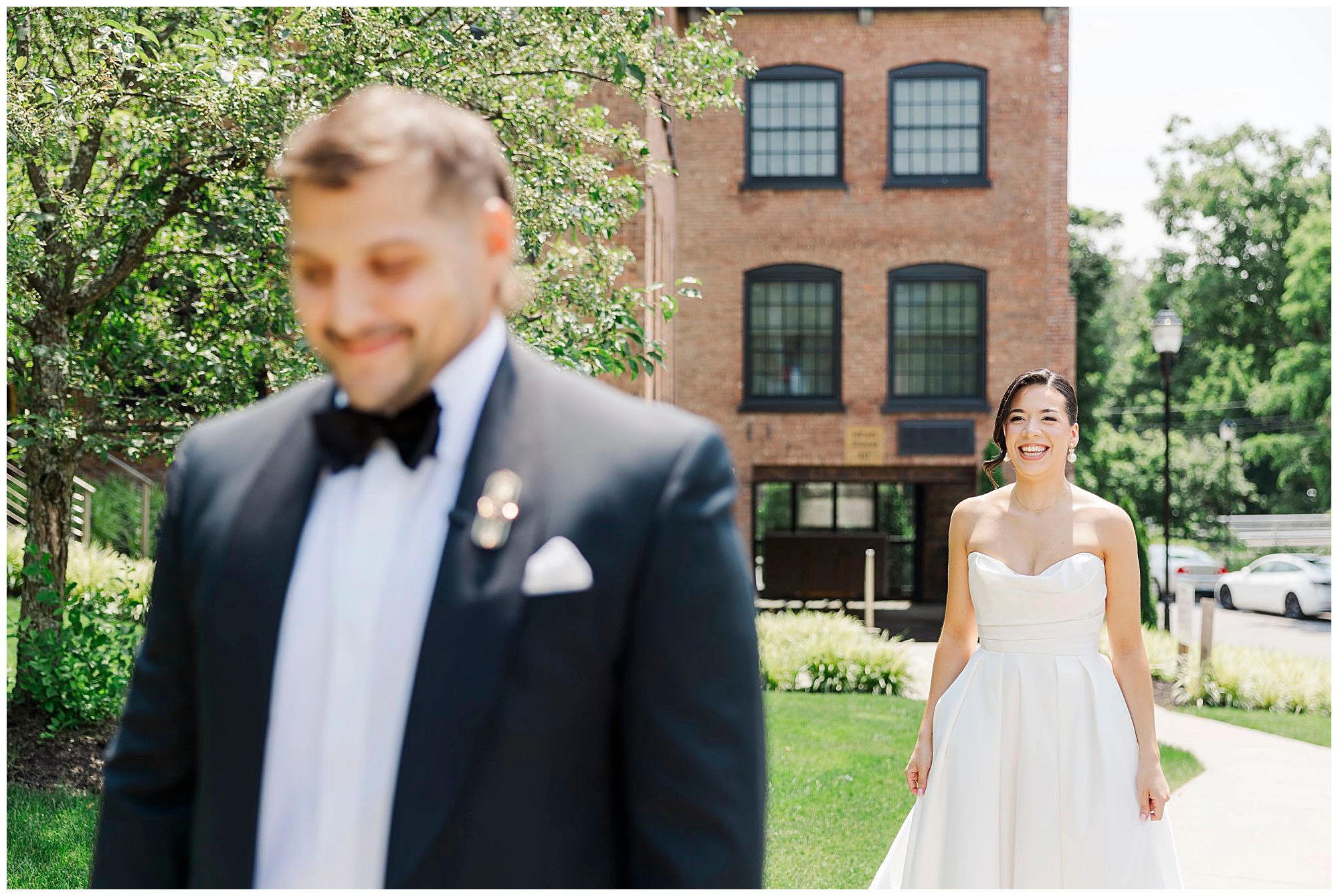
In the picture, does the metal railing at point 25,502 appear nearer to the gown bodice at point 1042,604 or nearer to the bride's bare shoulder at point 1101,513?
the gown bodice at point 1042,604

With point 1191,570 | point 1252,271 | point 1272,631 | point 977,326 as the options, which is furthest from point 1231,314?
point 977,326

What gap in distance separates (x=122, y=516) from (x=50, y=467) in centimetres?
1093

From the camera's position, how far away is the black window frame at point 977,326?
70.8 ft

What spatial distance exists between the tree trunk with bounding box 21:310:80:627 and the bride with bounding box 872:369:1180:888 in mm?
5331

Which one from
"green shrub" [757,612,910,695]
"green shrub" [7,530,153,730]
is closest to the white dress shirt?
"green shrub" [7,530,153,730]

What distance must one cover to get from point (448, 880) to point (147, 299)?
7.49 meters

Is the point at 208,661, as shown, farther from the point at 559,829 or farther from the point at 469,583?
the point at 559,829

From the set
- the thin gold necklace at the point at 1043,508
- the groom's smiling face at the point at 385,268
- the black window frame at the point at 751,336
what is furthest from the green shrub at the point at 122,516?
the groom's smiling face at the point at 385,268

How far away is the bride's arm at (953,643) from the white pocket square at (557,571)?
10.7ft

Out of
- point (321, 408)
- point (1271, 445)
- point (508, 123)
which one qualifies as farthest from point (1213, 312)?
point (321, 408)

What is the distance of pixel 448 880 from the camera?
154 cm

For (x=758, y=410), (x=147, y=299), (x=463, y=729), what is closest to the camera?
(x=463, y=729)

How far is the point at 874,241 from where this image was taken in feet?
71.6

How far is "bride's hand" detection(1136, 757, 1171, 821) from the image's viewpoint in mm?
4121
